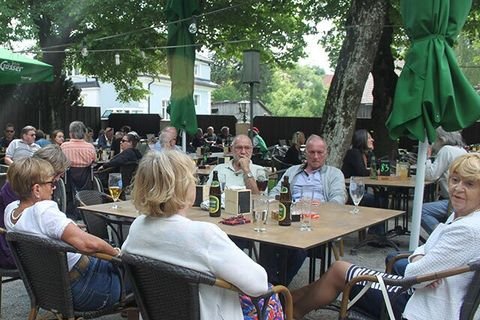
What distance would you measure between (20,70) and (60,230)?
4.89m

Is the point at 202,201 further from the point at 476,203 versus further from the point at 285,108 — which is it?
the point at 285,108

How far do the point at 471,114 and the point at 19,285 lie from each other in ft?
12.2

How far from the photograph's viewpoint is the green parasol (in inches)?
139

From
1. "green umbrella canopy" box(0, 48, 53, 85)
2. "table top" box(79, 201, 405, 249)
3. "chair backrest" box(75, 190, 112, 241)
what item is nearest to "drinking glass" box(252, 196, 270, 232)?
"table top" box(79, 201, 405, 249)

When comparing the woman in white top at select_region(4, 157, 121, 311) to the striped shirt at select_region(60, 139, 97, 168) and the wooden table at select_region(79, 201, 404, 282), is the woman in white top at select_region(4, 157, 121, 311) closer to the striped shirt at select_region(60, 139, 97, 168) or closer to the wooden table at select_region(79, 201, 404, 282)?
the wooden table at select_region(79, 201, 404, 282)

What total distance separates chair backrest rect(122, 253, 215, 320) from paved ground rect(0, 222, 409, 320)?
1600mm

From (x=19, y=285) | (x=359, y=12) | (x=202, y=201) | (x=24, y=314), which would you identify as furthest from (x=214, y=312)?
(x=359, y=12)

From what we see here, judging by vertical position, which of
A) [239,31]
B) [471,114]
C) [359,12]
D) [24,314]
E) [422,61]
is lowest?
[24,314]

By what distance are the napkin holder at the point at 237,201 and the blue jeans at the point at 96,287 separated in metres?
0.87

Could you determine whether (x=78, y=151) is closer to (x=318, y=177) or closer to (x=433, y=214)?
(x=318, y=177)

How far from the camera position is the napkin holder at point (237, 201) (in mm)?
3420

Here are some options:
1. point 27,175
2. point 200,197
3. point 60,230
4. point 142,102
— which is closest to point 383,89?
point 200,197

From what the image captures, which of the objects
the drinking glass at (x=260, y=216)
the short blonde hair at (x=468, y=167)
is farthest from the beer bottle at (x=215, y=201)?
the short blonde hair at (x=468, y=167)

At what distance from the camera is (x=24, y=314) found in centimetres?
374
